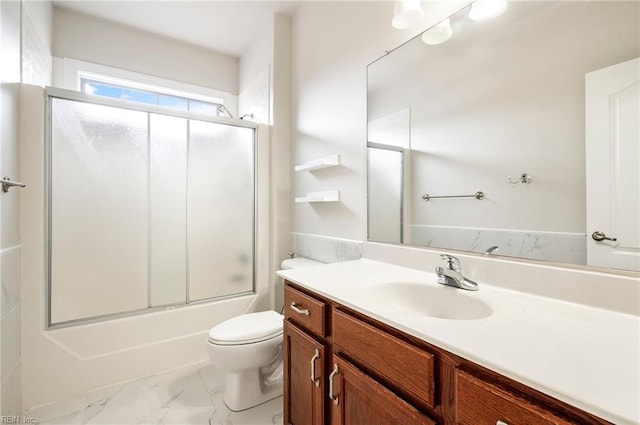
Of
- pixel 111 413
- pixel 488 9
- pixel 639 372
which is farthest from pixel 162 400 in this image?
pixel 488 9

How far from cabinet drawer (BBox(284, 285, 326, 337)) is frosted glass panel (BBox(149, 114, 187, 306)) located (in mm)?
1227

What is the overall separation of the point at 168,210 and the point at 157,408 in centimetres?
125

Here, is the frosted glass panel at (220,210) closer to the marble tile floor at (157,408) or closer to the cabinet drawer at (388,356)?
the marble tile floor at (157,408)

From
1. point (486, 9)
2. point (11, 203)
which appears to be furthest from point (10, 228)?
point (486, 9)

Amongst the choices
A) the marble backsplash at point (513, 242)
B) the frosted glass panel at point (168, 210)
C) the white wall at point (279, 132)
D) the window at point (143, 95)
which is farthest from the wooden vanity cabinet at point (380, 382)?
the window at point (143, 95)

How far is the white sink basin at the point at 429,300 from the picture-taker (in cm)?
97

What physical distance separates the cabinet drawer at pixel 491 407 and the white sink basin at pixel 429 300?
15.4 inches

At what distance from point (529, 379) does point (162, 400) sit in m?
1.91

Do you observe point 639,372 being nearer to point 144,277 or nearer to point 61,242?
point 144,277

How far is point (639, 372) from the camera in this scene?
1.63 ft

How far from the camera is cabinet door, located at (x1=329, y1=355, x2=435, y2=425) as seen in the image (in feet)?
2.39

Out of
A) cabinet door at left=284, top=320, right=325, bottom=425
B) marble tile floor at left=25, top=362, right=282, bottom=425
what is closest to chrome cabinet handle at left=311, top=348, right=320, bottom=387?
cabinet door at left=284, top=320, right=325, bottom=425

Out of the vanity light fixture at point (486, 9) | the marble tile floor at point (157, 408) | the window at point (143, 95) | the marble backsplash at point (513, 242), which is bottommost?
the marble tile floor at point (157, 408)

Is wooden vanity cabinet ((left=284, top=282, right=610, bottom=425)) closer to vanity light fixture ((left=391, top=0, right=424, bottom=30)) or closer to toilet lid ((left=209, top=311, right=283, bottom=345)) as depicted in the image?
toilet lid ((left=209, top=311, right=283, bottom=345))
